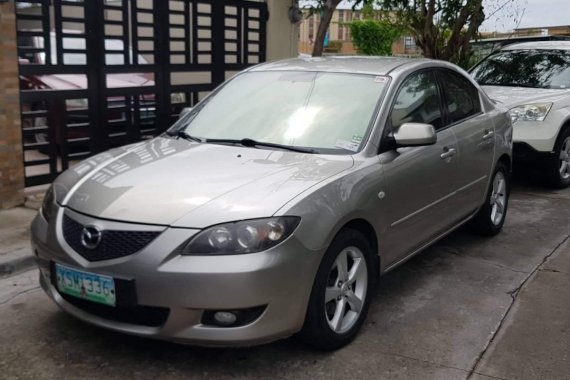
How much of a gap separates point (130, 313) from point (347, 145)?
1587 mm

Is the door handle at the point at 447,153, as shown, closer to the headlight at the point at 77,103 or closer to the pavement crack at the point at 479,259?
the pavement crack at the point at 479,259

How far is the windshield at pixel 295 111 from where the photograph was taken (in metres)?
3.97

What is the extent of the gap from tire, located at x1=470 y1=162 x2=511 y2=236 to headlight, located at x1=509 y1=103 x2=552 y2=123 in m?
1.86

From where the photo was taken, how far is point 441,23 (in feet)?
37.1

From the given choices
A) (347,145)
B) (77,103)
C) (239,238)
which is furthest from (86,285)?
(77,103)

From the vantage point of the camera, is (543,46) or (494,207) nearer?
(494,207)

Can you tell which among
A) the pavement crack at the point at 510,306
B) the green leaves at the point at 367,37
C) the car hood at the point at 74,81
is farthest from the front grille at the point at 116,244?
the green leaves at the point at 367,37

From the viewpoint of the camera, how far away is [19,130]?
602 centimetres

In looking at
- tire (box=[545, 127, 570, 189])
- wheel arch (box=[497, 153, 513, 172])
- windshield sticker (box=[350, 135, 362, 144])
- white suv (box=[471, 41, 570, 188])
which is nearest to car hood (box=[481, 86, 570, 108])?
white suv (box=[471, 41, 570, 188])

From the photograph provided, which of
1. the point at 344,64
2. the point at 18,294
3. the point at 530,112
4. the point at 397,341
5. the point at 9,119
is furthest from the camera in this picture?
the point at 530,112

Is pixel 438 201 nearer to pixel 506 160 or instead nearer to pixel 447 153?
pixel 447 153

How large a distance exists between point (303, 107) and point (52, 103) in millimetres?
3269

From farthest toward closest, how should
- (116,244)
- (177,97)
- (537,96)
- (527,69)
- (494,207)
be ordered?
1. (527,69)
2. (177,97)
3. (537,96)
4. (494,207)
5. (116,244)

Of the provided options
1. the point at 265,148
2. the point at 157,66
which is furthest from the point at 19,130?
the point at 265,148
